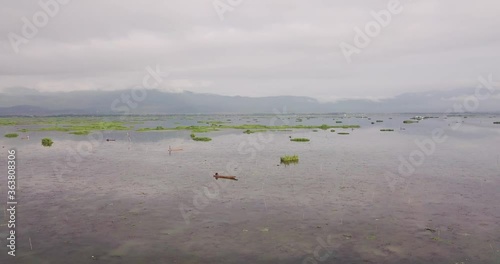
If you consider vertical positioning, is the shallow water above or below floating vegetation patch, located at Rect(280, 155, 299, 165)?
below

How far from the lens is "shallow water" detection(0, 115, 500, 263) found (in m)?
21.3

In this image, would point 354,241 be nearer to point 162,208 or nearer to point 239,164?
point 162,208

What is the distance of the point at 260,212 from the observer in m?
28.8

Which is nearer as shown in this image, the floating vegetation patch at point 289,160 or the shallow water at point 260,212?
the shallow water at point 260,212

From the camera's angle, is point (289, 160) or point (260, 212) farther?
point (289, 160)

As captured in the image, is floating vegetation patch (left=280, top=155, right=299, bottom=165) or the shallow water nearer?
the shallow water

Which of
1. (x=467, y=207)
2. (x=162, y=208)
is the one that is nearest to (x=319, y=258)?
(x=162, y=208)

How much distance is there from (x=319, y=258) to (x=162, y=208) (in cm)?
1449

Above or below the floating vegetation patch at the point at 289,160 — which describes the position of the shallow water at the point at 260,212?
below

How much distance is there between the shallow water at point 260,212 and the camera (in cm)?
2134

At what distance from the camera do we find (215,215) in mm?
28219

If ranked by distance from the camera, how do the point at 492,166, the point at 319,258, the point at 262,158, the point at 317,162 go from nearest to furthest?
the point at 319,258 < the point at 492,166 < the point at 317,162 < the point at 262,158

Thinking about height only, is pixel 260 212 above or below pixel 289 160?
below

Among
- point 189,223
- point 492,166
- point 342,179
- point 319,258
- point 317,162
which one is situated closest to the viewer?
point 319,258
